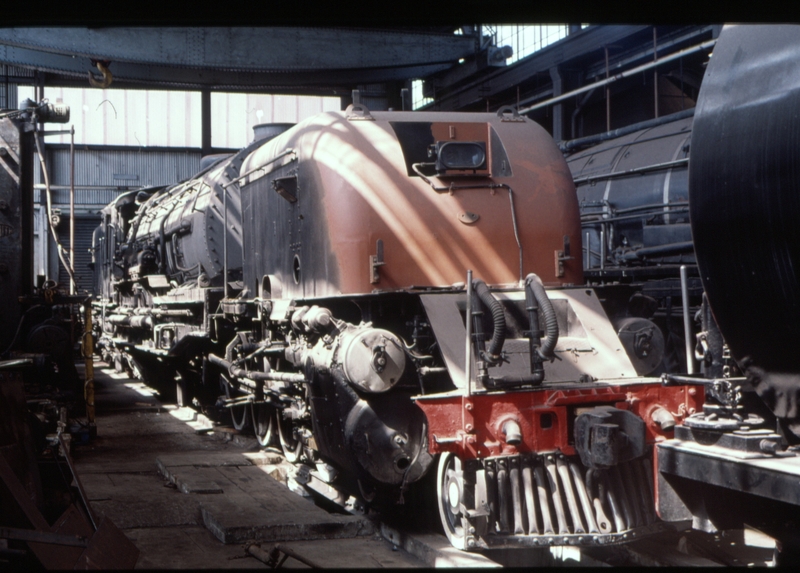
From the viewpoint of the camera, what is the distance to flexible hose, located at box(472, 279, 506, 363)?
471cm

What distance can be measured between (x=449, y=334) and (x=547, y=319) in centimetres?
69

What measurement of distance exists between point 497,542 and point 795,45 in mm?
A: 2835

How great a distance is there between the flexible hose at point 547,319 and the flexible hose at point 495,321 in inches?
8.9

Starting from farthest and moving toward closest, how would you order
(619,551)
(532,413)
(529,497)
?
(619,551)
(532,413)
(529,497)

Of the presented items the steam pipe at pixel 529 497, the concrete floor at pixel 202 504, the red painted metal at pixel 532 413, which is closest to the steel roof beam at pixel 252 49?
the concrete floor at pixel 202 504

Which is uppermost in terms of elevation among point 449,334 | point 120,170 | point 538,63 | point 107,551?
point 538,63

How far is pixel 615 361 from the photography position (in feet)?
17.5

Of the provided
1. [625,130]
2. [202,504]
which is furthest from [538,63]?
[202,504]

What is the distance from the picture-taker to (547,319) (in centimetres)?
479

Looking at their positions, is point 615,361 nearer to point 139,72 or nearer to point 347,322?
point 347,322

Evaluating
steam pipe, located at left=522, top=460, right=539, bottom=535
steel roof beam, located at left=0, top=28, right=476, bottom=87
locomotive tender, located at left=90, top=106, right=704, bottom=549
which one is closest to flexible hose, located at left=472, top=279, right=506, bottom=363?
locomotive tender, located at left=90, top=106, right=704, bottom=549

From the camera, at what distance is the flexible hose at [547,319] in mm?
4686

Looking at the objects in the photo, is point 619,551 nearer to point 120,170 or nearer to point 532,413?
point 532,413

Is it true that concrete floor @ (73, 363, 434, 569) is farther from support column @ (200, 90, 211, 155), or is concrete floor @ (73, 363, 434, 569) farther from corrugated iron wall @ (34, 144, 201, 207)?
corrugated iron wall @ (34, 144, 201, 207)
